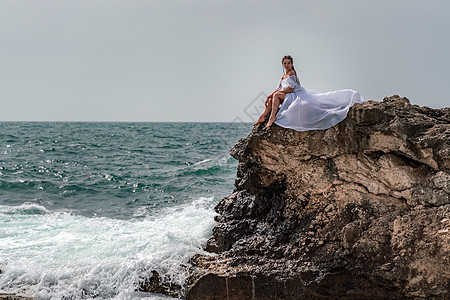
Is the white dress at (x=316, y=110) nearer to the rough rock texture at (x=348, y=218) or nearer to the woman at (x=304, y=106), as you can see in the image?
the woman at (x=304, y=106)

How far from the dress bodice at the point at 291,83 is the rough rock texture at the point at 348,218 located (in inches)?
29.3

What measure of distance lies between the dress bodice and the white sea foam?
2724 millimetres

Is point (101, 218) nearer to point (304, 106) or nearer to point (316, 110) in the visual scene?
point (304, 106)

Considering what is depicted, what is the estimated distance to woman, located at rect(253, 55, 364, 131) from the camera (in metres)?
6.13

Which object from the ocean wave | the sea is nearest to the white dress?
the sea

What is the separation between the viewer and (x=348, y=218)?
5.80 m

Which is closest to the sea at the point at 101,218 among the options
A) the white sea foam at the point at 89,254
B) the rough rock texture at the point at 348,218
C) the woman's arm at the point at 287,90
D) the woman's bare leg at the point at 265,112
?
the white sea foam at the point at 89,254

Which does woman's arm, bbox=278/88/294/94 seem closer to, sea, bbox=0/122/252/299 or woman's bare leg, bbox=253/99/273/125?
woman's bare leg, bbox=253/99/273/125

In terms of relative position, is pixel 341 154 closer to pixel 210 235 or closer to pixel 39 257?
pixel 210 235

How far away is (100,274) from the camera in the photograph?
20.6ft

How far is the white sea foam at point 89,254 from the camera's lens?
19.9 ft

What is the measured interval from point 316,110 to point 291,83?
2.41 feet

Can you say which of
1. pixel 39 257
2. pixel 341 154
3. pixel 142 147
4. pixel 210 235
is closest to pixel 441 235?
pixel 341 154

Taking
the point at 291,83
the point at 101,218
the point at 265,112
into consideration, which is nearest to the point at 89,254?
the point at 101,218
